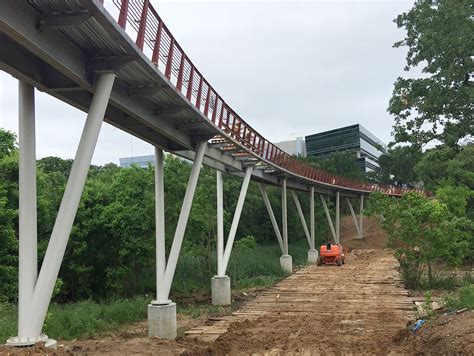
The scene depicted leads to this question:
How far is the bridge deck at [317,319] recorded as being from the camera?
40.9ft

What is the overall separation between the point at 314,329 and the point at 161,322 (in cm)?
441

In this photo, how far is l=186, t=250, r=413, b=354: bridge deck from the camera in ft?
40.9

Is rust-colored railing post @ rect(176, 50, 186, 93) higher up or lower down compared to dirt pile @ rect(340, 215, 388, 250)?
higher up

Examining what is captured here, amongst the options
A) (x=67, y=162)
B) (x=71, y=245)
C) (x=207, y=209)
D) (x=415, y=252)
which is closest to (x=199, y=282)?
(x=207, y=209)

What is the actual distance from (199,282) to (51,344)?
58.1 ft

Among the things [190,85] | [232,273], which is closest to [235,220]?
[232,273]

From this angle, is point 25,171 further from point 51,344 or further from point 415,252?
point 415,252

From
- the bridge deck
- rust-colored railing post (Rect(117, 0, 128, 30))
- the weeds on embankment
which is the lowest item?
the bridge deck

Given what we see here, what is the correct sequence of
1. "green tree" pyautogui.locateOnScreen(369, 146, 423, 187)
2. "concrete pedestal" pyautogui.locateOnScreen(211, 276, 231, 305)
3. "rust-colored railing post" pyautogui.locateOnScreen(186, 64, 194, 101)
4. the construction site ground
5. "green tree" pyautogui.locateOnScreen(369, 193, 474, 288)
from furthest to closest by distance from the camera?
1. "green tree" pyautogui.locateOnScreen(369, 146, 423, 187)
2. "green tree" pyautogui.locateOnScreen(369, 193, 474, 288)
3. "concrete pedestal" pyautogui.locateOnScreen(211, 276, 231, 305)
4. "rust-colored railing post" pyautogui.locateOnScreen(186, 64, 194, 101)
5. the construction site ground

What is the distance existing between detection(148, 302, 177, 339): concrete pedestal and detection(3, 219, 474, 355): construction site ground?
0.53 meters

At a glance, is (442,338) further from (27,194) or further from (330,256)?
(330,256)

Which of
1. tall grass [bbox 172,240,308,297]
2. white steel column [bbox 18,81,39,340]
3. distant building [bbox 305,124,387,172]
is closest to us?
white steel column [bbox 18,81,39,340]

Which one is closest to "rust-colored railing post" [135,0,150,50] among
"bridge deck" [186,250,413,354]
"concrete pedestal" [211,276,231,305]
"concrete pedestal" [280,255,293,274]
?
"bridge deck" [186,250,413,354]

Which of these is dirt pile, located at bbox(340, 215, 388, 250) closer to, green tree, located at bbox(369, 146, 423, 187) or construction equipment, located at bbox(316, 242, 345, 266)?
green tree, located at bbox(369, 146, 423, 187)
